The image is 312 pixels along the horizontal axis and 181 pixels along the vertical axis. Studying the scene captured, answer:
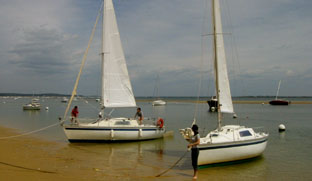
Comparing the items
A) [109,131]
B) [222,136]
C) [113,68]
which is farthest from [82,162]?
[113,68]

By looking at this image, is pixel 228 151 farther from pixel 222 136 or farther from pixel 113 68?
pixel 113 68

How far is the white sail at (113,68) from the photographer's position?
21.6 meters

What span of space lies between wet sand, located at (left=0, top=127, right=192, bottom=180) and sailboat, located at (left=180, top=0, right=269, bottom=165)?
1.57 meters

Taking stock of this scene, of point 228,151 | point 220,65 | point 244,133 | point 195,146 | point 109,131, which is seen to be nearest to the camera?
point 195,146

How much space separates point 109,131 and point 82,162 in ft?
19.6

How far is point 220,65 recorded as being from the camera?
51.0 ft

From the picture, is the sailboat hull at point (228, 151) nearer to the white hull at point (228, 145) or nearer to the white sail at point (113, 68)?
the white hull at point (228, 145)

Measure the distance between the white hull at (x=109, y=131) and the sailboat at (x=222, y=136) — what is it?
7763mm

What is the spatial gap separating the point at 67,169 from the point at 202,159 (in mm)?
6450

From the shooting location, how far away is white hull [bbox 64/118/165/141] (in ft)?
66.3

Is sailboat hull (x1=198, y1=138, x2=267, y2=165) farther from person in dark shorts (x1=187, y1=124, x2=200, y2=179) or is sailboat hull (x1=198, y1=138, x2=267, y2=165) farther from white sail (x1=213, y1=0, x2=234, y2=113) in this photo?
white sail (x1=213, y1=0, x2=234, y2=113)

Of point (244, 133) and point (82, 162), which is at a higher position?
point (244, 133)

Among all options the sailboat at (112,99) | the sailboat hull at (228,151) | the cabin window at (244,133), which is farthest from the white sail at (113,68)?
the sailboat hull at (228,151)

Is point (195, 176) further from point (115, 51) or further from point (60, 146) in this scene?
point (115, 51)
